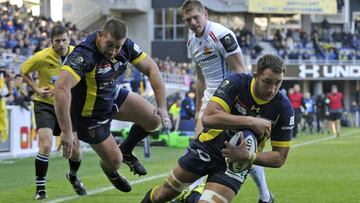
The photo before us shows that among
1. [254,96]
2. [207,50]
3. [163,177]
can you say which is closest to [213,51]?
[207,50]

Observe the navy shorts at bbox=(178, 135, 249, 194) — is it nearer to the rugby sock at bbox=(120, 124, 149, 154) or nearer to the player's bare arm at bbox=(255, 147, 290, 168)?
the player's bare arm at bbox=(255, 147, 290, 168)

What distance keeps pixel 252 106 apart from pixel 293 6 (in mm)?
51509

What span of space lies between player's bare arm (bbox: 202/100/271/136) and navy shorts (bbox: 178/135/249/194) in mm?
386

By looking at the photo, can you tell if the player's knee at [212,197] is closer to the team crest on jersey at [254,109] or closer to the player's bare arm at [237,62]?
the team crest on jersey at [254,109]

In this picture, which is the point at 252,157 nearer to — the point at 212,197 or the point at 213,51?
the point at 212,197

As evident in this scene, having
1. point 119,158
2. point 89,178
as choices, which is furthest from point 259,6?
point 119,158

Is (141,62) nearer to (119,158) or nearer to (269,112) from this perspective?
(119,158)

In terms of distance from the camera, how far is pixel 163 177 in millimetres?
12961

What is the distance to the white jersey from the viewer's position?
9055 millimetres

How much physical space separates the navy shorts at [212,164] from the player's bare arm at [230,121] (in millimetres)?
386

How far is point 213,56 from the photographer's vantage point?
9.21m

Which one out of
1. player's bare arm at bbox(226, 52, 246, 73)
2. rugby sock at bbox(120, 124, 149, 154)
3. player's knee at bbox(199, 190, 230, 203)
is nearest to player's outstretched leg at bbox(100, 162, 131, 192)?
rugby sock at bbox(120, 124, 149, 154)

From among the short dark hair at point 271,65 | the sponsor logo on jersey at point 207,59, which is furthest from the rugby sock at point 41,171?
the short dark hair at point 271,65

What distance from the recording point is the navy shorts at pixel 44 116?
34.0ft
